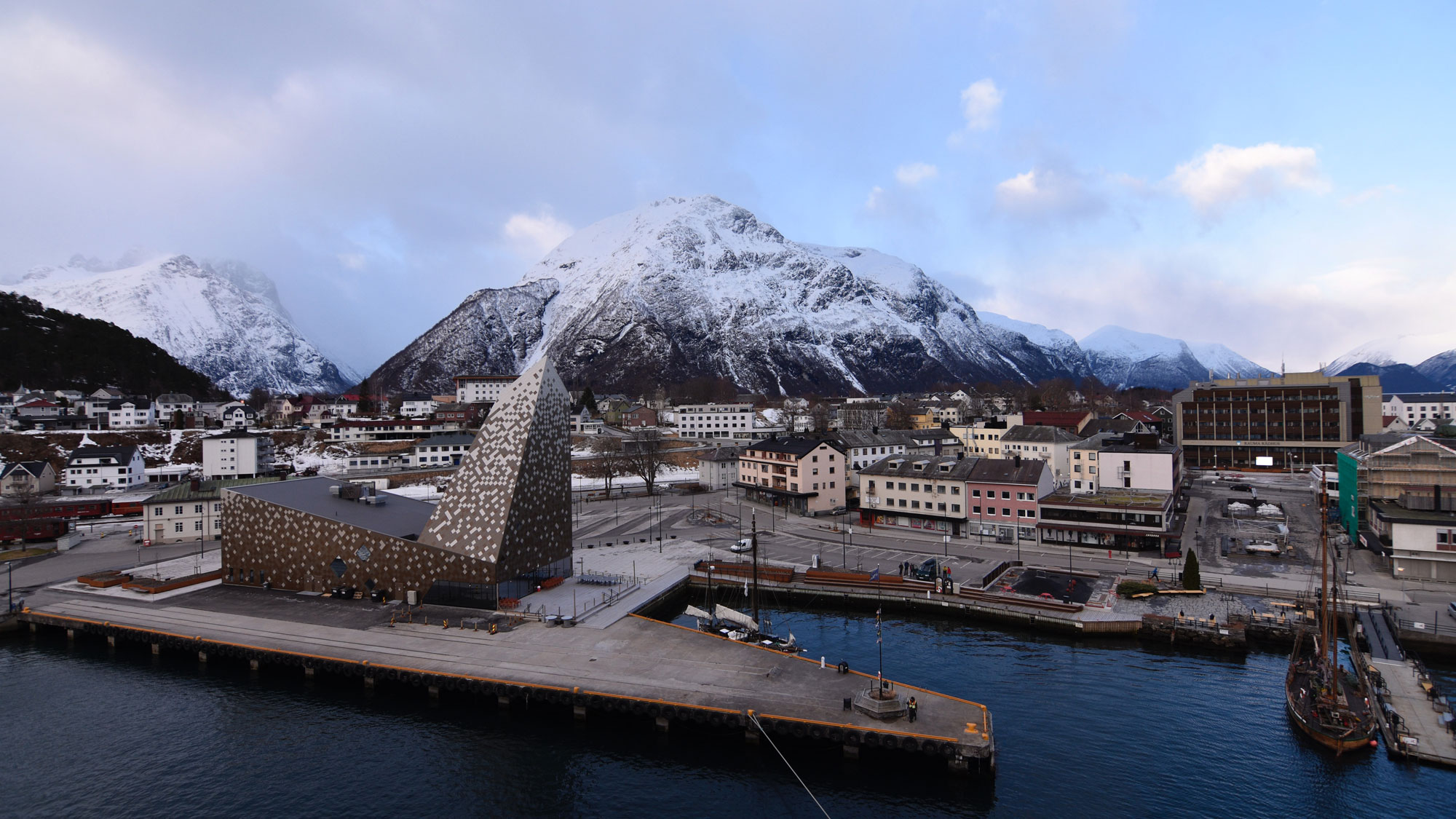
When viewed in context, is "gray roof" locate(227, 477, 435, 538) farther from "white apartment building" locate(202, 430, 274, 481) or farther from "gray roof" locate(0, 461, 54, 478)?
"gray roof" locate(0, 461, 54, 478)

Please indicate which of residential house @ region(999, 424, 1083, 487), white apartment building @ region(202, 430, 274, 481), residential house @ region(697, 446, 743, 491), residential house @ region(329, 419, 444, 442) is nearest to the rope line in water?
residential house @ region(999, 424, 1083, 487)

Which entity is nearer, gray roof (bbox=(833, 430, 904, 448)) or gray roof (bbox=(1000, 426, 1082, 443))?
gray roof (bbox=(1000, 426, 1082, 443))

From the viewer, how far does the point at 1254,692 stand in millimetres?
31141

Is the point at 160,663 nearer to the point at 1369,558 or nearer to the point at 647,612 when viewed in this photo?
the point at 647,612

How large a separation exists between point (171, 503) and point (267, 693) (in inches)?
1573

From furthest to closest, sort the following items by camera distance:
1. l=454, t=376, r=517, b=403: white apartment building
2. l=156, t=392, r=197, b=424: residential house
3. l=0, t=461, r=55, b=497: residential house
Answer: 1. l=454, t=376, r=517, b=403: white apartment building
2. l=156, t=392, r=197, b=424: residential house
3. l=0, t=461, r=55, b=497: residential house

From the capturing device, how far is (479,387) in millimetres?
183000

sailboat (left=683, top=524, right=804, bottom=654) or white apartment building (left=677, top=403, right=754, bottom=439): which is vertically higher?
white apartment building (left=677, top=403, right=754, bottom=439)

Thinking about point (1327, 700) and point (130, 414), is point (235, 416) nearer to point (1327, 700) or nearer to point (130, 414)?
point (130, 414)

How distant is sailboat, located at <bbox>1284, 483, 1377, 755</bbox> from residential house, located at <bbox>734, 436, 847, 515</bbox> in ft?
139

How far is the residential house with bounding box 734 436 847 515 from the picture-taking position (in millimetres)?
71375

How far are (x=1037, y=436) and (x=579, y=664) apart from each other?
66.1 m

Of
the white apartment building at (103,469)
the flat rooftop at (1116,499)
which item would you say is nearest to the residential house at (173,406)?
the white apartment building at (103,469)

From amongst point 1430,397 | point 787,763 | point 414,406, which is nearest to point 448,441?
point 414,406
